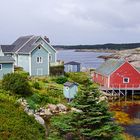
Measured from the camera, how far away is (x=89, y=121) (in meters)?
20.0

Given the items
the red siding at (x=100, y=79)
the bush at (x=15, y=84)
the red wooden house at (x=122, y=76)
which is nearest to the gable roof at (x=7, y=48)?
the red siding at (x=100, y=79)

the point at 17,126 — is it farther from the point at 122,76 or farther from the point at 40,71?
the point at 122,76

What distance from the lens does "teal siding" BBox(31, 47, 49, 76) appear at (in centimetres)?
6225

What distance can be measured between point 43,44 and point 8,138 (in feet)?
147

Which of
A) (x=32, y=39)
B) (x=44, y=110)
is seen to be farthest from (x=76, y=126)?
(x=32, y=39)

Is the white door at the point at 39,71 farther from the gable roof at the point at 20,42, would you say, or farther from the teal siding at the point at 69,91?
the teal siding at the point at 69,91

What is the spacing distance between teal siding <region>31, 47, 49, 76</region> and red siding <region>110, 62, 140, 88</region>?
10.8 m

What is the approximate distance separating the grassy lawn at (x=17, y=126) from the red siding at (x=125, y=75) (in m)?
33.1

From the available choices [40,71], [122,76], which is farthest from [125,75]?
[40,71]

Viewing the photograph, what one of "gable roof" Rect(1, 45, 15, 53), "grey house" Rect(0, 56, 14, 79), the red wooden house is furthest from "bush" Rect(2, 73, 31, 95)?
"gable roof" Rect(1, 45, 15, 53)

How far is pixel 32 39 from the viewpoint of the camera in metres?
66.4

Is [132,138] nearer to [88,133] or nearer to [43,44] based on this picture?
[88,133]

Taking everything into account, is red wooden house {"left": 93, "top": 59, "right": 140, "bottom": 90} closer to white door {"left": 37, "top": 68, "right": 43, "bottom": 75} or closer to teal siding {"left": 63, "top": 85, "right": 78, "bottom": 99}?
white door {"left": 37, "top": 68, "right": 43, "bottom": 75}

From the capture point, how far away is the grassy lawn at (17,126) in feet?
79.6
